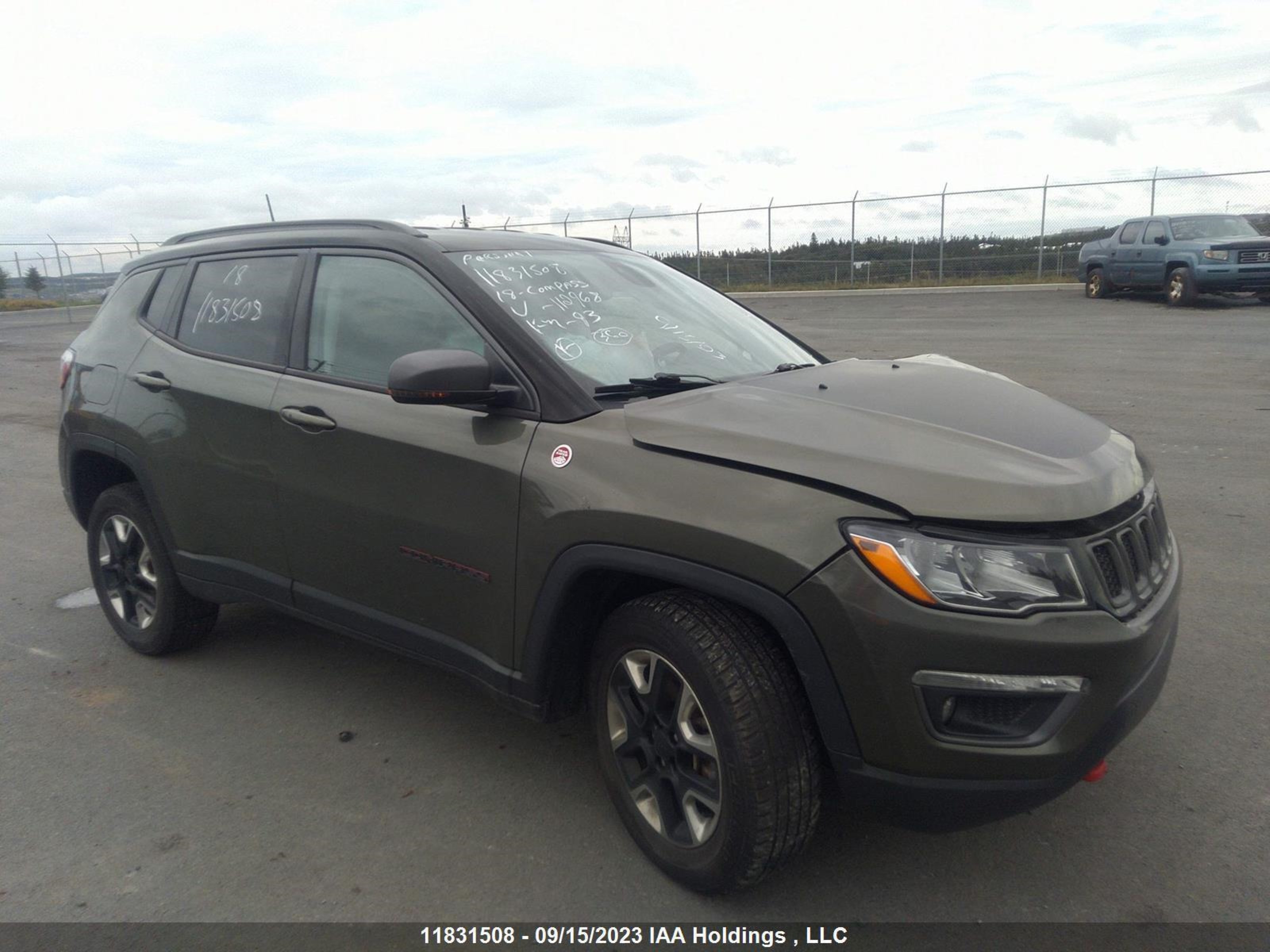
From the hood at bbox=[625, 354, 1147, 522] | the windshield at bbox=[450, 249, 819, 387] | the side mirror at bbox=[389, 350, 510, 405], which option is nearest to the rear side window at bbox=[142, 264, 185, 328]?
the windshield at bbox=[450, 249, 819, 387]

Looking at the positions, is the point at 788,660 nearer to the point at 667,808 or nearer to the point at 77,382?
the point at 667,808

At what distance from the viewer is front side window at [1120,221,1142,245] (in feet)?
63.5

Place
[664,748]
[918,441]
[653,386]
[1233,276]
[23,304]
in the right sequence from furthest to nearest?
1. [23,304]
2. [1233,276]
3. [653,386]
4. [664,748]
5. [918,441]

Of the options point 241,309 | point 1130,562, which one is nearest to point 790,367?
point 1130,562

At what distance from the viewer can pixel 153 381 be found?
4.15m

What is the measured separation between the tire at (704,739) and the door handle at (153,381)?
7.70 feet

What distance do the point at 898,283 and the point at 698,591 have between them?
2702cm

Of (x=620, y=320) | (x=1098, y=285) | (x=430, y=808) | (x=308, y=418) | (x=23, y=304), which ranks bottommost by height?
(x=430, y=808)

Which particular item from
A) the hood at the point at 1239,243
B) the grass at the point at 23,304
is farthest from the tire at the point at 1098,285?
the grass at the point at 23,304

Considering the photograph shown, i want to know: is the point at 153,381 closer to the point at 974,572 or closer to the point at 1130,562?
Result: the point at 974,572

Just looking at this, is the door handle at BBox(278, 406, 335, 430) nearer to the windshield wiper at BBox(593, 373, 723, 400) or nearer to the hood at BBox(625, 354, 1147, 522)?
the windshield wiper at BBox(593, 373, 723, 400)

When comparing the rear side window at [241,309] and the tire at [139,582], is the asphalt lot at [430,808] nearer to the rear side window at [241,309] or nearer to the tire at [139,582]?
the tire at [139,582]

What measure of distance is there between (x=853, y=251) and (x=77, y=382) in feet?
86.4

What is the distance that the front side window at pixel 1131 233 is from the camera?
1936cm
